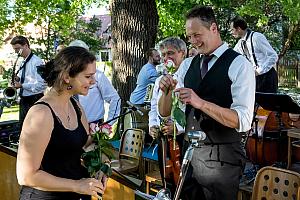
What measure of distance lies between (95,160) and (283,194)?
1.20 metres

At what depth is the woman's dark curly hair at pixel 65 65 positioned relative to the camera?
2072 mm

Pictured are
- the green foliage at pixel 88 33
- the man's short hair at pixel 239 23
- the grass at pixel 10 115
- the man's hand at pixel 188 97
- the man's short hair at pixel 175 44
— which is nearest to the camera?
the man's hand at pixel 188 97

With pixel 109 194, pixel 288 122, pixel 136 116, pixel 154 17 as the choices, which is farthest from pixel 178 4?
pixel 109 194

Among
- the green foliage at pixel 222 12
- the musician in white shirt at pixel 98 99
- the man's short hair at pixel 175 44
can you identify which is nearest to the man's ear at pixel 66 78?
the man's short hair at pixel 175 44

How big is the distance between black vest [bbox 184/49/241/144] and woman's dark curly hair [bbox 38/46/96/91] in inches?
23.8

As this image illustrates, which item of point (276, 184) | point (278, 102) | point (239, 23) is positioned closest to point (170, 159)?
point (276, 184)

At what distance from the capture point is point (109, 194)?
8.59ft

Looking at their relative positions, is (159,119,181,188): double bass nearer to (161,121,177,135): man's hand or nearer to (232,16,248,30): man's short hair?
(161,121,177,135): man's hand

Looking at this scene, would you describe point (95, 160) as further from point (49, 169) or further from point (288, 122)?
point (288, 122)

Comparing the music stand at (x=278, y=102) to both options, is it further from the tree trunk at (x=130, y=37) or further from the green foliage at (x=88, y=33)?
the green foliage at (x=88, y=33)

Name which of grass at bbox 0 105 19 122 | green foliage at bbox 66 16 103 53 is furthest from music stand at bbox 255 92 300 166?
green foliage at bbox 66 16 103 53

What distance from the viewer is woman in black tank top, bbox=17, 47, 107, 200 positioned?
1.89 meters

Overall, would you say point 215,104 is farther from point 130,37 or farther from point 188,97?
point 130,37

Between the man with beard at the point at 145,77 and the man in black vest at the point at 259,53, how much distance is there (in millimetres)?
1207
